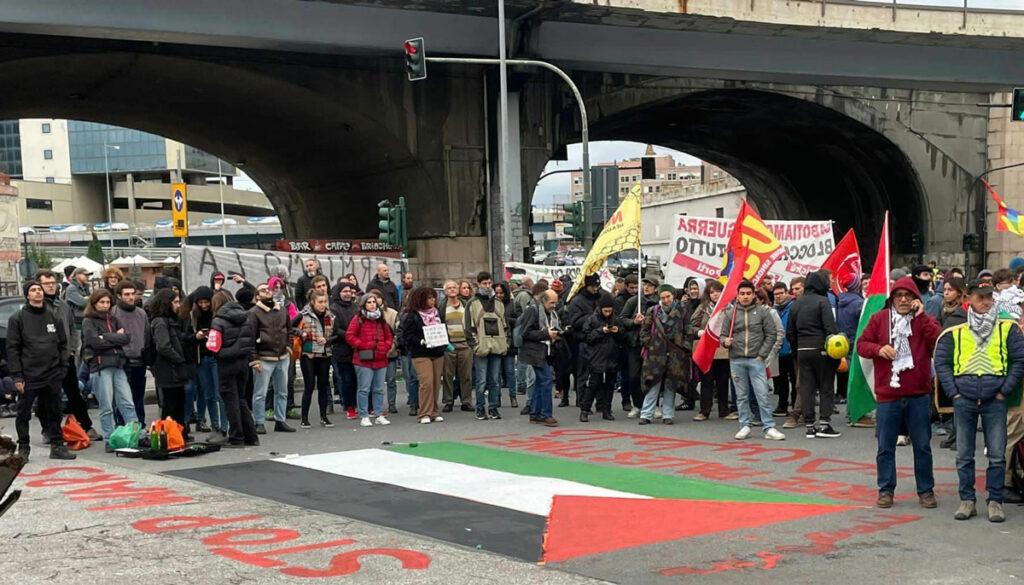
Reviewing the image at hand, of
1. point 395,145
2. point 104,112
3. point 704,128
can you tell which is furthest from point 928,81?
point 104,112

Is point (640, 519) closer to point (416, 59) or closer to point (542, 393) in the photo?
Result: point (542, 393)

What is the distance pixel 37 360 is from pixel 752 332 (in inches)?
292

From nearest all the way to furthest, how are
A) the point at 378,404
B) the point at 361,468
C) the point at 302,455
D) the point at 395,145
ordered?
the point at 361,468
the point at 302,455
the point at 378,404
the point at 395,145

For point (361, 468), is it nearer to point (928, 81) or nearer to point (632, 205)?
point (632, 205)

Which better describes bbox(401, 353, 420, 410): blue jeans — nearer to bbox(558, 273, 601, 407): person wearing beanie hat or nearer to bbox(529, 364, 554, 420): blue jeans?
bbox(529, 364, 554, 420): blue jeans

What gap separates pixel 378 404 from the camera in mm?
14859

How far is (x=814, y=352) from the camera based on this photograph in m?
13.4

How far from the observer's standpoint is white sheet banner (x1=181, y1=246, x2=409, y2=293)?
21.3 metres

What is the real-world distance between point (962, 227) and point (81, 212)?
107m

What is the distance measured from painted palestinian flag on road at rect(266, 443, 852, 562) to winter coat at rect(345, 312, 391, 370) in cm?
283

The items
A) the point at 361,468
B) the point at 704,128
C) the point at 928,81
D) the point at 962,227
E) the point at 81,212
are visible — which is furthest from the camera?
the point at 81,212

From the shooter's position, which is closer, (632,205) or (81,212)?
(632,205)

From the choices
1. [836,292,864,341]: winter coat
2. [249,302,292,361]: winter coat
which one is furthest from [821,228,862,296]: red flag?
[249,302,292,361]: winter coat

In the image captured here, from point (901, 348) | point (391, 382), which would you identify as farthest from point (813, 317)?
point (391, 382)
